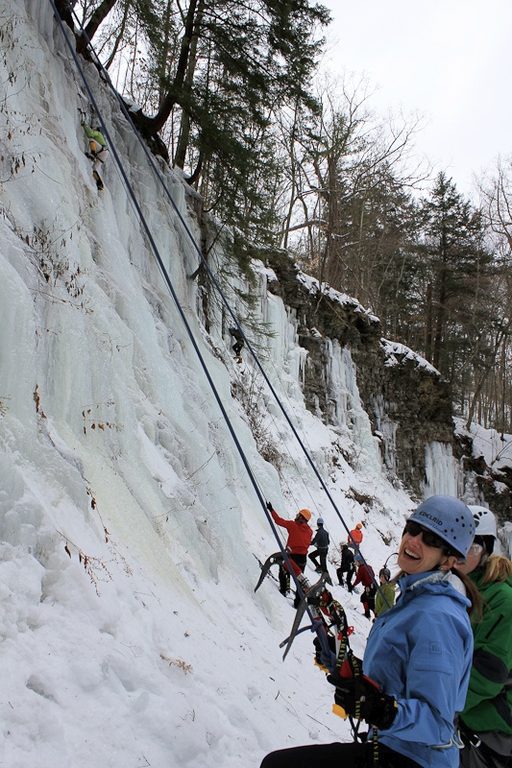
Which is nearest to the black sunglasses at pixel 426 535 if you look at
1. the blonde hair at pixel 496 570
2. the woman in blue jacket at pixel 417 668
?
the woman in blue jacket at pixel 417 668

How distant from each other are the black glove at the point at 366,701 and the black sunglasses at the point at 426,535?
0.51m

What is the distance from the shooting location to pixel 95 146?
25.8 ft

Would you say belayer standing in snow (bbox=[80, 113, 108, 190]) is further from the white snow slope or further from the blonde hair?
the blonde hair

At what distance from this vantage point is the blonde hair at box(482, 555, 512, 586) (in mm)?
2432

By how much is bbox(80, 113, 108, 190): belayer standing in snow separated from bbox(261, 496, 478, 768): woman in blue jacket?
7.30 metres

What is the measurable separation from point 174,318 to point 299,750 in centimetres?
742

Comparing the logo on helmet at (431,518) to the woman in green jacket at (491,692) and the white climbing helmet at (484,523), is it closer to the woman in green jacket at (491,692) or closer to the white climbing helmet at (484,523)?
the woman in green jacket at (491,692)

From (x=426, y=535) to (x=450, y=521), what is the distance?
99 mm

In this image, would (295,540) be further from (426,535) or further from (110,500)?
(426,535)

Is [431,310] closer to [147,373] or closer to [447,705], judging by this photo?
[147,373]

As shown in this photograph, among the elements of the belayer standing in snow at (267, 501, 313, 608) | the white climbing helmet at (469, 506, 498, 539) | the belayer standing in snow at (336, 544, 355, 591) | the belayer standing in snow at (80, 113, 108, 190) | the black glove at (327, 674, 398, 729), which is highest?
the belayer standing in snow at (80, 113, 108, 190)

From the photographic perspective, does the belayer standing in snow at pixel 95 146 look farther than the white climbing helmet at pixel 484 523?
Yes

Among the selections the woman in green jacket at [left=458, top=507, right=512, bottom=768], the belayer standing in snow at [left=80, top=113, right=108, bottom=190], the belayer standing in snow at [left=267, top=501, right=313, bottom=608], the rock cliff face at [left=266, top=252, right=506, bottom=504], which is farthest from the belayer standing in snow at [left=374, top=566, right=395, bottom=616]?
the rock cliff face at [left=266, top=252, right=506, bottom=504]

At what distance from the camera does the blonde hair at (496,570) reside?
2432 mm
